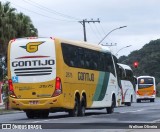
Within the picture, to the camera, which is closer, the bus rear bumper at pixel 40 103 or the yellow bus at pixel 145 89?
the bus rear bumper at pixel 40 103

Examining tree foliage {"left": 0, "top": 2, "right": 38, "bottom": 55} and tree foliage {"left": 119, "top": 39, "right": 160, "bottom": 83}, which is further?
tree foliage {"left": 119, "top": 39, "right": 160, "bottom": 83}

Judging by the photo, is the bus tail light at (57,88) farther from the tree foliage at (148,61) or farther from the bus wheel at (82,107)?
the tree foliage at (148,61)

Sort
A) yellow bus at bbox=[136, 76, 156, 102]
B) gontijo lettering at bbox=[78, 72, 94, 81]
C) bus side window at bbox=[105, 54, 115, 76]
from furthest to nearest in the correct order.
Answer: yellow bus at bbox=[136, 76, 156, 102]
bus side window at bbox=[105, 54, 115, 76]
gontijo lettering at bbox=[78, 72, 94, 81]

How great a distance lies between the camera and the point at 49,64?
25844mm

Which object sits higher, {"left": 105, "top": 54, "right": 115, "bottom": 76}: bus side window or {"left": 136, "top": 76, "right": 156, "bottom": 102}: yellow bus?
{"left": 105, "top": 54, "right": 115, "bottom": 76}: bus side window

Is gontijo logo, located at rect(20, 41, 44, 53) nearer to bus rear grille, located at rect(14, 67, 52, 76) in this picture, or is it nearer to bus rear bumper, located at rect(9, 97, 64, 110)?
bus rear grille, located at rect(14, 67, 52, 76)

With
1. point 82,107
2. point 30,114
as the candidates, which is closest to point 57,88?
point 30,114

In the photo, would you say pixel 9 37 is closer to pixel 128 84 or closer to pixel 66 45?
pixel 128 84

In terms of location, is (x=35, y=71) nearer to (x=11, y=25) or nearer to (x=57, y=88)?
(x=57, y=88)

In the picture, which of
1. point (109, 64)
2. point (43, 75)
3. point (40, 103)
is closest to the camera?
point (40, 103)

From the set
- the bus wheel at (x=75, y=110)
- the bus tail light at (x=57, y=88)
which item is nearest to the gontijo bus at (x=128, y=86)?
the bus wheel at (x=75, y=110)

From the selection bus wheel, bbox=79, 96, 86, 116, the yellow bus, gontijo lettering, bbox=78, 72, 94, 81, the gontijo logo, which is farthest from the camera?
the yellow bus

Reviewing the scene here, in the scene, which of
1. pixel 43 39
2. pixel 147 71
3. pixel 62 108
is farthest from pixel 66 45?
pixel 147 71

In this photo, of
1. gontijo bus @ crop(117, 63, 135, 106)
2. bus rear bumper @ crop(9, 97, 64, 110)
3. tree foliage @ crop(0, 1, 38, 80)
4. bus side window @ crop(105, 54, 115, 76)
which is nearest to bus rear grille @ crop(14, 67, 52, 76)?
bus rear bumper @ crop(9, 97, 64, 110)
